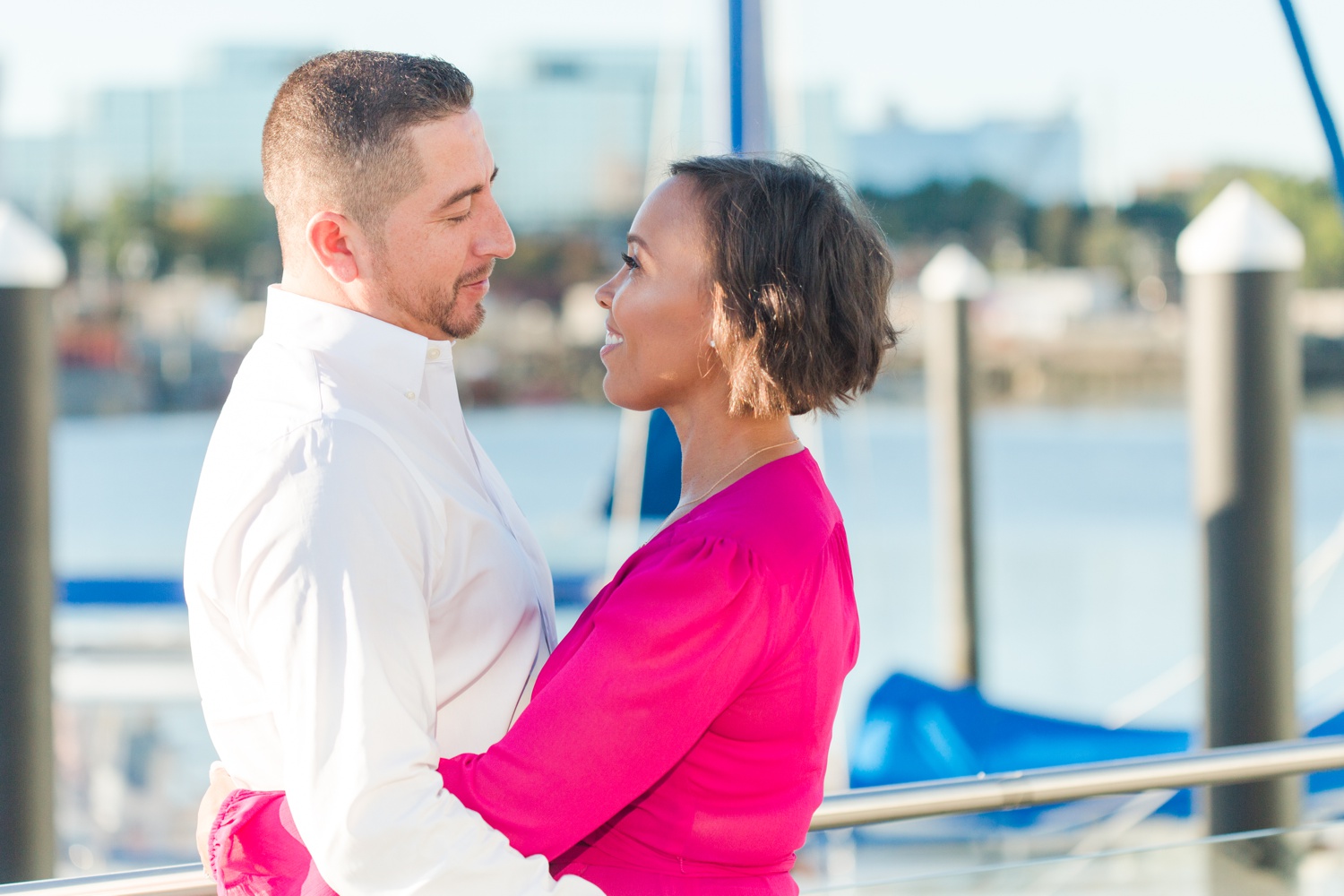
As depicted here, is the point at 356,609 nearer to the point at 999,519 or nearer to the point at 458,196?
the point at 458,196

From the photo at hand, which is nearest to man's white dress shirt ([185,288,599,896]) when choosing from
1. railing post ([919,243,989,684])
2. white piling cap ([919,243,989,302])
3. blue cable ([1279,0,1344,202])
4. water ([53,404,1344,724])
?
blue cable ([1279,0,1344,202])

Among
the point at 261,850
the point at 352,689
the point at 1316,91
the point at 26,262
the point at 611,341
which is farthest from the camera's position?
the point at 26,262

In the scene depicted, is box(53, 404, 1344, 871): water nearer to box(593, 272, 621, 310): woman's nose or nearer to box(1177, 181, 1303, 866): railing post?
box(1177, 181, 1303, 866): railing post

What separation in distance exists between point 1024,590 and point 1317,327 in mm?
19212

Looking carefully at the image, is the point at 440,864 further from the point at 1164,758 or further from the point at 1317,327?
the point at 1317,327

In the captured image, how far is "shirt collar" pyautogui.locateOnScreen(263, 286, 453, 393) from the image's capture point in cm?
109

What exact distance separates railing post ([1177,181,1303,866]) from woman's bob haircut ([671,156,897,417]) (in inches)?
61.8

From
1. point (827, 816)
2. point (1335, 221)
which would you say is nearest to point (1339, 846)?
point (827, 816)

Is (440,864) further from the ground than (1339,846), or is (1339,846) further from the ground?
(440,864)

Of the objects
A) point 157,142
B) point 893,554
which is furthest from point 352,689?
point 157,142

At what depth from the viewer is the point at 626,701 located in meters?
0.95

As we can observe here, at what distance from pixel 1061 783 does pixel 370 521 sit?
0.91 metres

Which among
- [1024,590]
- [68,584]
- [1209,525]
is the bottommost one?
[1024,590]

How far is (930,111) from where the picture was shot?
3838 centimetres
